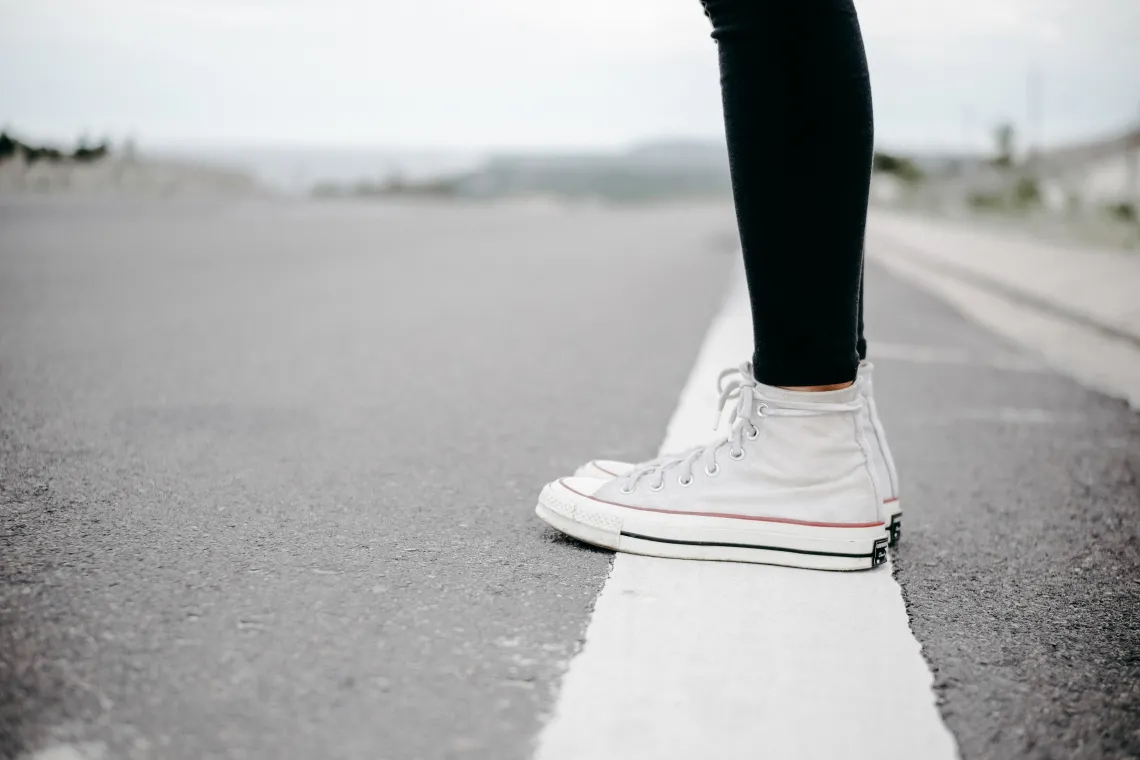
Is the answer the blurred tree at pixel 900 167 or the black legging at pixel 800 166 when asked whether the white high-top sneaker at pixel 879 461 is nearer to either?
the black legging at pixel 800 166

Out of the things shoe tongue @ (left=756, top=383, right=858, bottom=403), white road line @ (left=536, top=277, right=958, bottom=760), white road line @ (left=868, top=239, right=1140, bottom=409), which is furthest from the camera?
white road line @ (left=868, top=239, right=1140, bottom=409)

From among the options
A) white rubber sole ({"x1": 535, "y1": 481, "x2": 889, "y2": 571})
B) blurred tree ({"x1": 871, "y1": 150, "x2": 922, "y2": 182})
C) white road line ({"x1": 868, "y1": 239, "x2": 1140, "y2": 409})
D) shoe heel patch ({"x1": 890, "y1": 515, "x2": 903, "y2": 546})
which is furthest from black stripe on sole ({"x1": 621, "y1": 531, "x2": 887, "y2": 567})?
blurred tree ({"x1": 871, "y1": 150, "x2": 922, "y2": 182})

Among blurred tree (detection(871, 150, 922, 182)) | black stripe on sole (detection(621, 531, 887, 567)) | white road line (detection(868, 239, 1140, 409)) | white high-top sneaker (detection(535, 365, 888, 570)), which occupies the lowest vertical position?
white road line (detection(868, 239, 1140, 409))

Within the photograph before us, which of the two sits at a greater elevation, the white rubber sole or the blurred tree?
the blurred tree

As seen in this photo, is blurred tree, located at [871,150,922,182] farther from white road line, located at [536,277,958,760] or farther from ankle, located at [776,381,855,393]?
white road line, located at [536,277,958,760]

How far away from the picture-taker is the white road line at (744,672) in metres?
1.11

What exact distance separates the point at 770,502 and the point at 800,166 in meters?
0.55

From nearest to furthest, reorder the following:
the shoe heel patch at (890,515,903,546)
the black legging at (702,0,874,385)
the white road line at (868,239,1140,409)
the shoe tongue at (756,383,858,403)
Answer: the black legging at (702,0,874,385), the shoe tongue at (756,383,858,403), the shoe heel patch at (890,515,903,546), the white road line at (868,239,1140,409)

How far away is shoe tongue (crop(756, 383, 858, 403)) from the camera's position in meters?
1.64

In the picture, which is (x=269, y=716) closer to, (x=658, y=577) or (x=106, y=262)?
(x=658, y=577)

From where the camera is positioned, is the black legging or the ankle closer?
the black legging

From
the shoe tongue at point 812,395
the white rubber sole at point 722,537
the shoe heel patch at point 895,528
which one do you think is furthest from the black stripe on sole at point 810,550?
the shoe tongue at point 812,395

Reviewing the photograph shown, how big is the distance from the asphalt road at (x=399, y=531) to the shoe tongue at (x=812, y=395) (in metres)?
0.32

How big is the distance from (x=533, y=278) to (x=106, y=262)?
299cm
